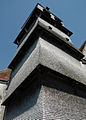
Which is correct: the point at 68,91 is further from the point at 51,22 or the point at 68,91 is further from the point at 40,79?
the point at 51,22

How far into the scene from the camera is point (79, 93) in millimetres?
5441

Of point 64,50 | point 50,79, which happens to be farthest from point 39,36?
point 50,79

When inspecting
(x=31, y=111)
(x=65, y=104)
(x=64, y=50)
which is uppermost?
(x=64, y=50)

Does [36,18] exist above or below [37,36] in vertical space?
above

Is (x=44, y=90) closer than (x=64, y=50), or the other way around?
(x=44, y=90)

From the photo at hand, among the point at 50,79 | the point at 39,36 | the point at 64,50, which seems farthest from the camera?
the point at 64,50

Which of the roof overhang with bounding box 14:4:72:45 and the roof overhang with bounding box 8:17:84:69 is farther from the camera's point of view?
the roof overhang with bounding box 14:4:72:45

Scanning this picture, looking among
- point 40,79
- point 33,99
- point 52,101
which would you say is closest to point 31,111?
point 33,99

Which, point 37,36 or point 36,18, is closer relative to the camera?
point 37,36

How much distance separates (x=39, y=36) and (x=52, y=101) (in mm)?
4062

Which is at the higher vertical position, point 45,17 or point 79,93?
point 45,17

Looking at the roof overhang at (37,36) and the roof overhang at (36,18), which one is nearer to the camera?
the roof overhang at (37,36)

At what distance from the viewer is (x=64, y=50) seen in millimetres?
8000

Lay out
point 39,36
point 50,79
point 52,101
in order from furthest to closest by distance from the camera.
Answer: point 39,36, point 50,79, point 52,101
